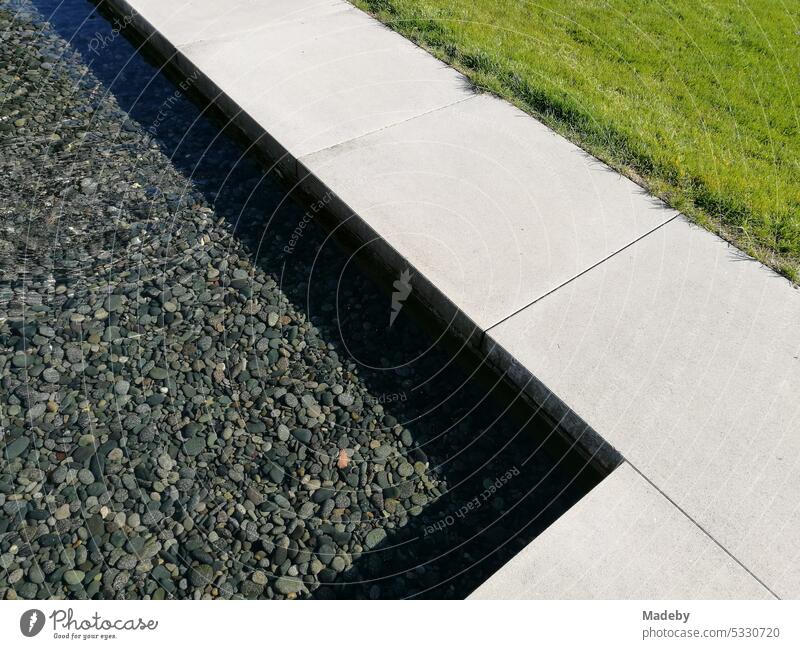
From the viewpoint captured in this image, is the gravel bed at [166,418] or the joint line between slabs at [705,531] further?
the gravel bed at [166,418]

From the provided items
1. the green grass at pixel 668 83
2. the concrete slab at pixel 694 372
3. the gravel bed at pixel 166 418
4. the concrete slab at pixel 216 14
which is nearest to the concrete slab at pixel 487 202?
the concrete slab at pixel 694 372

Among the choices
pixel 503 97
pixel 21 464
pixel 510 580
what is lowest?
pixel 21 464

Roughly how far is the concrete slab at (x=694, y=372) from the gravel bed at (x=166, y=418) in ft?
2.58

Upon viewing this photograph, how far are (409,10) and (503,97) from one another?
1471mm

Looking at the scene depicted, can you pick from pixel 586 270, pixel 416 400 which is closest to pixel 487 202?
pixel 586 270

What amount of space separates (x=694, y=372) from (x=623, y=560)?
100 cm

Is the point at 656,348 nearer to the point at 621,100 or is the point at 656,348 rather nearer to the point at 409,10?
the point at 621,100

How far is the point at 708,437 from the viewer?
297 cm

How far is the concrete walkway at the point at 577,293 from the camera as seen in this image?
8.73 feet

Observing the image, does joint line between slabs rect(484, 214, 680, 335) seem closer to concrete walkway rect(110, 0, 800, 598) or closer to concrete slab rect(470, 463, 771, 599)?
concrete walkway rect(110, 0, 800, 598)

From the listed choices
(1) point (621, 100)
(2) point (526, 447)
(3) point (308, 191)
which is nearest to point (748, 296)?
(2) point (526, 447)

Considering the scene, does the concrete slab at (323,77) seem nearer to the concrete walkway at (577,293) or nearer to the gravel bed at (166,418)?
the concrete walkway at (577,293)

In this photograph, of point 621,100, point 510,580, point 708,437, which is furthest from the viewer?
point 621,100

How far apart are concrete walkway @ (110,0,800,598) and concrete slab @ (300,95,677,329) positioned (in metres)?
0.01
